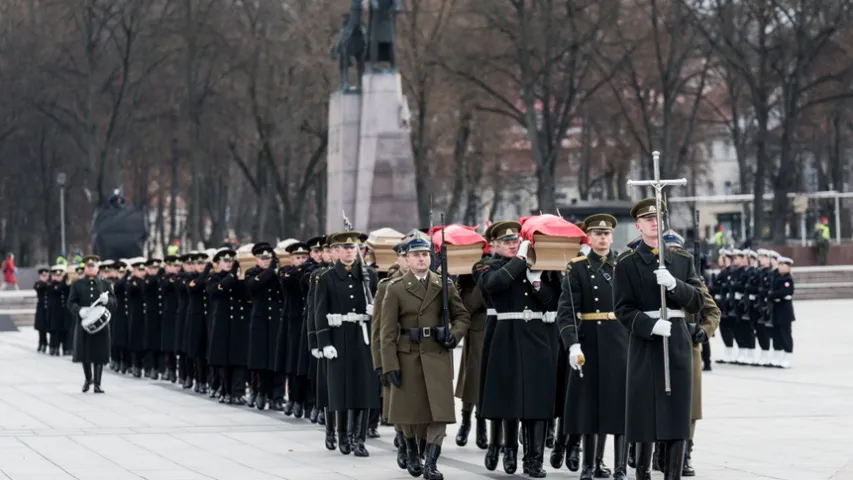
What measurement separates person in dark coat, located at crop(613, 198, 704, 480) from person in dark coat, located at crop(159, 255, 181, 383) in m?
14.6

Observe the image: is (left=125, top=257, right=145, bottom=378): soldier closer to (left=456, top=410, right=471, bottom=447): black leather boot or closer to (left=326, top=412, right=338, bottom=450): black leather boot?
(left=326, top=412, right=338, bottom=450): black leather boot

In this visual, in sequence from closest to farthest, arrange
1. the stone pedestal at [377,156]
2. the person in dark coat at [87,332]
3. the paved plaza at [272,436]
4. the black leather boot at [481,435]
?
the paved plaza at [272,436], the black leather boot at [481,435], the person in dark coat at [87,332], the stone pedestal at [377,156]

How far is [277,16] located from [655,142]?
12563 millimetres

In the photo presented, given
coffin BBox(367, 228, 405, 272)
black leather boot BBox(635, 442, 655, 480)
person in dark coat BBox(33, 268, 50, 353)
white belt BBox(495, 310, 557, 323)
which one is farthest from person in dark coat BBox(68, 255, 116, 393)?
black leather boot BBox(635, 442, 655, 480)

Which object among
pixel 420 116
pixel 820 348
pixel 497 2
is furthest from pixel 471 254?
pixel 420 116

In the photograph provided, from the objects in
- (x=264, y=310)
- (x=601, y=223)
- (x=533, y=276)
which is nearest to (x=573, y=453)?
(x=533, y=276)

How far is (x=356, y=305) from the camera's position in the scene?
15.2 m

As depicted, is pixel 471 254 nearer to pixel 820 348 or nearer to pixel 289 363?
A: pixel 289 363

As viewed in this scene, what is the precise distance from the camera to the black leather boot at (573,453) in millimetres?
13477

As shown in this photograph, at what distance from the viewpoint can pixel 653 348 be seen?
36.2 feet

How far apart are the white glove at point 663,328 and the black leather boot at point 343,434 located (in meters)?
4.87

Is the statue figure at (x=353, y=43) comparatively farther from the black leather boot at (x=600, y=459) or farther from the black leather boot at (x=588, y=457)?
the black leather boot at (x=588, y=457)

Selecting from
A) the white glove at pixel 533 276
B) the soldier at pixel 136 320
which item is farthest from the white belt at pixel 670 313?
the soldier at pixel 136 320

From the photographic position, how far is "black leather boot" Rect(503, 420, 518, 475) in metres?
13.2
